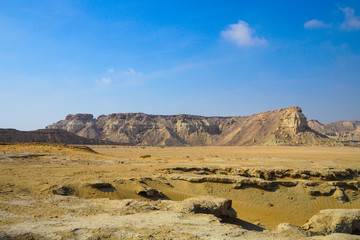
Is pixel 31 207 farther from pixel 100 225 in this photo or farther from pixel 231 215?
pixel 231 215

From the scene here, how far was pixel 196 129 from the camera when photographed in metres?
82.0

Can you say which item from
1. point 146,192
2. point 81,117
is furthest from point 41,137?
point 146,192

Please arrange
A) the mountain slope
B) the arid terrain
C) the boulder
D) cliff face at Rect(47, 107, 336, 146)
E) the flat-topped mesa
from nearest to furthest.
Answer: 1. the arid terrain
2. the boulder
3. the mountain slope
4. the flat-topped mesa
5. cliff face at Rect(47, 107, 336, 146)

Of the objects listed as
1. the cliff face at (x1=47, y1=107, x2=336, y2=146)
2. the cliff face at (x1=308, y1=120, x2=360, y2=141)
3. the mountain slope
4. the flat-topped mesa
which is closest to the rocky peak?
the cliff face at (x1=47, y1=107, x2=336, y2=146)

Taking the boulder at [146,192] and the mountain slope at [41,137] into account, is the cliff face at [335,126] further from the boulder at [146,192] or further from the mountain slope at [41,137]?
the boulder at [146,192]

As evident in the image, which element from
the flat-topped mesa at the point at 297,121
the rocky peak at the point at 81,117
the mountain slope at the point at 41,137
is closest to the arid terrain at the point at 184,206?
the mountain slope at the point at 41,137

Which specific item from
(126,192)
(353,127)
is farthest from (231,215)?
(353,127)

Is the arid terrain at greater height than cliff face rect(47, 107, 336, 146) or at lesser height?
lesser

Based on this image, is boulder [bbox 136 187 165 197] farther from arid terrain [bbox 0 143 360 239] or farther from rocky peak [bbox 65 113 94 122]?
rocky peak [bbox 65 113 94 122]

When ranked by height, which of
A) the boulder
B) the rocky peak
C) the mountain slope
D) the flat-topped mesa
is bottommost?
the boulder

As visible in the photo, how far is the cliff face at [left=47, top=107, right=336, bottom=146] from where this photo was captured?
5828 cm

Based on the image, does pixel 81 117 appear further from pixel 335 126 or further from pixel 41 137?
pixel 335 126

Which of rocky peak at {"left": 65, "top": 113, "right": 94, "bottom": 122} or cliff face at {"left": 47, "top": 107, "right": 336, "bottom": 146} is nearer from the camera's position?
cliff face at {"left": 47, "top": 107, "right": 336, "bottom": 146}

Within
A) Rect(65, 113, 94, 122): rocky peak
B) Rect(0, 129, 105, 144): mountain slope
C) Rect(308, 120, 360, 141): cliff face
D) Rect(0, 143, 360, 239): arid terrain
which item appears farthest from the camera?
Rect(308, 120, 360, 141): cliff face
